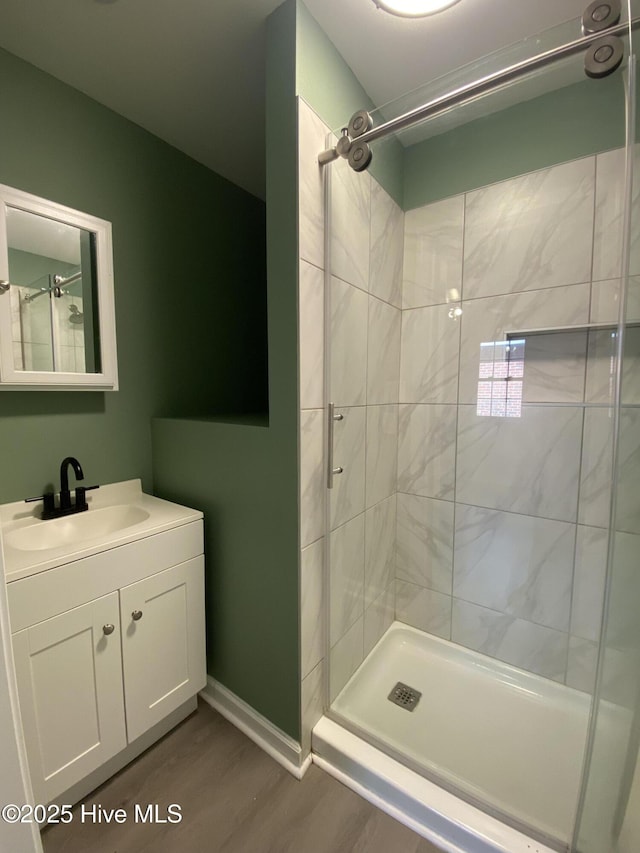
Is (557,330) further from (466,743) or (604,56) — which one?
(466,743)

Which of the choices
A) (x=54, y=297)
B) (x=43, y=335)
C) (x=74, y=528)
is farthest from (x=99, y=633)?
(x=54, y=297)

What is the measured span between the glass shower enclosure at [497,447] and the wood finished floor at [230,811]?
0.64 ft

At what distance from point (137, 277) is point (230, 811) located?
2012 mm

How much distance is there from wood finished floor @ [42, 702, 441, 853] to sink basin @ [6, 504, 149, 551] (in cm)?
82

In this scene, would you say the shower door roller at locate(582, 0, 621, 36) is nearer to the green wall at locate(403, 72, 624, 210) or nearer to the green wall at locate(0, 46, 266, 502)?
the green wall at locate(403, 72, 624, 210)

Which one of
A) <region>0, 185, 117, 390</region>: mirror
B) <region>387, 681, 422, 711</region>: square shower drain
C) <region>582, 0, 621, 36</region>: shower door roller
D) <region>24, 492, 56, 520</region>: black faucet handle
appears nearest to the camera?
<region>582, 0, 621, 36</region>: shower door roller

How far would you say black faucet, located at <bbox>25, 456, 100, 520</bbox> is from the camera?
134 centimetres

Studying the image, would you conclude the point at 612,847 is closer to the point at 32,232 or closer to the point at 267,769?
the point at 267,769

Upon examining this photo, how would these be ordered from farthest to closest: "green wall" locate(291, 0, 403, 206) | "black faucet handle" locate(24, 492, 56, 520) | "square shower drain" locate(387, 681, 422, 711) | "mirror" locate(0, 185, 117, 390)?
"square shower drain" locate(387, 681, 422, 711)
"black faucet handle" locate(24, 492, 56, 520)
"mirror" locate(0, 185, 117, 390)
"green wall" locate(291, 0, 403, 206)

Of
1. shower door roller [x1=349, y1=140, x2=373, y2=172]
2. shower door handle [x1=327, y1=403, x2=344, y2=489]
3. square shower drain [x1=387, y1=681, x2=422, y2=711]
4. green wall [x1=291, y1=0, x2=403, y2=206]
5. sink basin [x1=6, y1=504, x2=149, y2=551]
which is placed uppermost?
green wall [x1=291, y1=0, x2=403, y2=206]

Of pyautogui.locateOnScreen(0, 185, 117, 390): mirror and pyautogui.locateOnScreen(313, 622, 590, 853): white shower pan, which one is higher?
pyautogui.locateOnScreen(0, 185, 117, 390): mirror

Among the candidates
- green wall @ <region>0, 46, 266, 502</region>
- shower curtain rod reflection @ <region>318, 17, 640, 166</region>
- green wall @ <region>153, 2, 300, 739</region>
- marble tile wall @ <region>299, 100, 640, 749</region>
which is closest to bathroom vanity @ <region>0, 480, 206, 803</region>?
green wall @ <region>153, 2, 300, 739</region>

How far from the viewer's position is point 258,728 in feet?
4.51

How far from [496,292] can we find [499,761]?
178 cm
